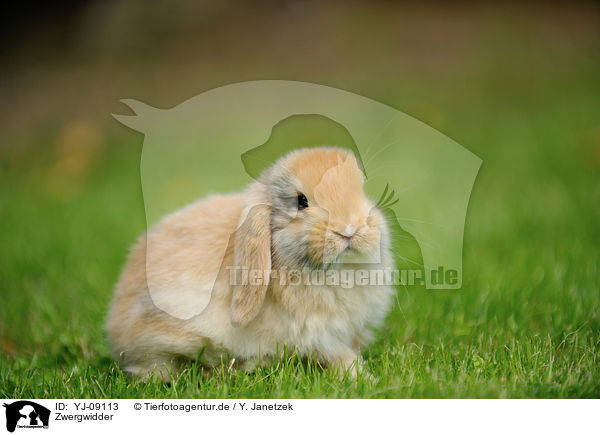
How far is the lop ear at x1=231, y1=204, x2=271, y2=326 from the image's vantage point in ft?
6.59

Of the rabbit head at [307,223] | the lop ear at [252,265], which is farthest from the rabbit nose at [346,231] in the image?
the lop ear at [252,265]

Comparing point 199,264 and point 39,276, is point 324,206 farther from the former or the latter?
point 39,276

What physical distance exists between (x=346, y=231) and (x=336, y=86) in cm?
214

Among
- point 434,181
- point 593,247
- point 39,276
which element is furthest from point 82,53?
point 593,247

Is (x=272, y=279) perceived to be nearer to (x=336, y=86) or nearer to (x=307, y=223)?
(x=307, y=223)

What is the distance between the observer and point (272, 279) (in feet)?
6.81
